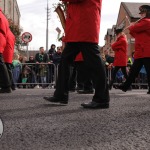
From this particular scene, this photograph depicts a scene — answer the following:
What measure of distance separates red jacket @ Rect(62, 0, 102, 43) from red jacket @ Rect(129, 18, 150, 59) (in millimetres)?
2266

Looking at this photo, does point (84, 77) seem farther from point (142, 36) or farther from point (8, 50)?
point (8, 50)

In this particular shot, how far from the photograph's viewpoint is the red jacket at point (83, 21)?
4.63 metres

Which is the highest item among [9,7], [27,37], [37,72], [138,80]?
[9,7]

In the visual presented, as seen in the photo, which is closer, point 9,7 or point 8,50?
point 8,50

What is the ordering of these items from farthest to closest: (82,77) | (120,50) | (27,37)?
(27,37) < (120,50) < (82,77)

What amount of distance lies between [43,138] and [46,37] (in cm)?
4565

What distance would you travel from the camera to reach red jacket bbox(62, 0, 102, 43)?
4633 millimetres

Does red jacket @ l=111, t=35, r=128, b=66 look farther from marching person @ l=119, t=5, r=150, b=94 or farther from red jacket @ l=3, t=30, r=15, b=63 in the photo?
red jacket @ l=3, t=30, r=15, b=63

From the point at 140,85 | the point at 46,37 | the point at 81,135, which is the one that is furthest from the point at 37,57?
the point at 46,37

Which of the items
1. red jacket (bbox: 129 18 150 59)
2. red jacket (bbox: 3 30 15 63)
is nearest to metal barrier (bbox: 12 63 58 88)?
red jacket (bbox: 3 30 15 63)

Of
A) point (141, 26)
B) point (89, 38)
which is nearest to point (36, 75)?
point (141, 26)

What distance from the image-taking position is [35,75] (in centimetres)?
1412

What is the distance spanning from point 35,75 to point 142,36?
747 cm

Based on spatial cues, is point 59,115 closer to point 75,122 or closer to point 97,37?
point 75,122
